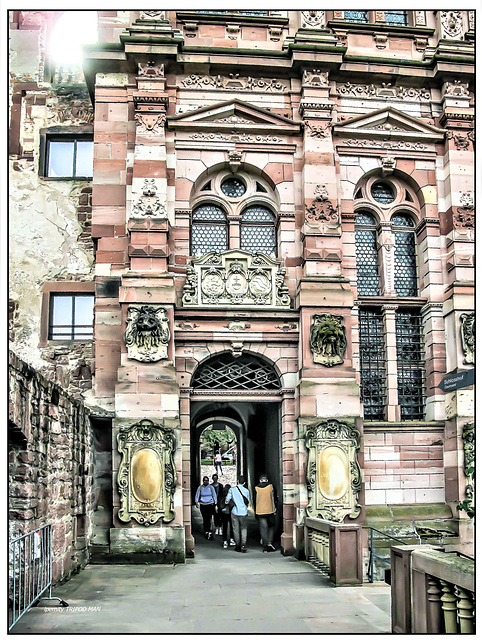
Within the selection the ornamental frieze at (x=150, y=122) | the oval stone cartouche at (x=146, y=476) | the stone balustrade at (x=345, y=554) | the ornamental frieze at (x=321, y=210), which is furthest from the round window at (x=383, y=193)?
the stone balustrade at (x=345, y=554)

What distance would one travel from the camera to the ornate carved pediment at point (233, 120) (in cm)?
1614

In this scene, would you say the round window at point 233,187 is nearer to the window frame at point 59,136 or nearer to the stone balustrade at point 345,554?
the window frame at point 59,136

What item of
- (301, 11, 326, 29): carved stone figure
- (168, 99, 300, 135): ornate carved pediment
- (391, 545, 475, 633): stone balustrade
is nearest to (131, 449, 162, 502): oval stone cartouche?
(391, 545, 475, 633): stone balustrade

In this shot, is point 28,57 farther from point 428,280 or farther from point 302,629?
point 302,629

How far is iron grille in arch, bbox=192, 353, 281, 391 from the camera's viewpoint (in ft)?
50.4

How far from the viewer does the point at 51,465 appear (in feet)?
33.5

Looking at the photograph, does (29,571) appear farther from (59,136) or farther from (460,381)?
(59,136)

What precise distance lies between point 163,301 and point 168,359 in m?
1.17

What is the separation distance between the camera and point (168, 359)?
14672 millimetres

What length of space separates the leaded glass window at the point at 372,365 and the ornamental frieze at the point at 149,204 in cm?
508

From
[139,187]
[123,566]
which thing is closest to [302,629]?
[123,566]

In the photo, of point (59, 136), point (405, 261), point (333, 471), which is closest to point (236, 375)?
point (333, 471)

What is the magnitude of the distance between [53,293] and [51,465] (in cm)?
768

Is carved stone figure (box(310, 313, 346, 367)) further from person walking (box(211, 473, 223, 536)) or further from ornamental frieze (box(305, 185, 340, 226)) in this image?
person walking (box(211, 473, 223, 536))
